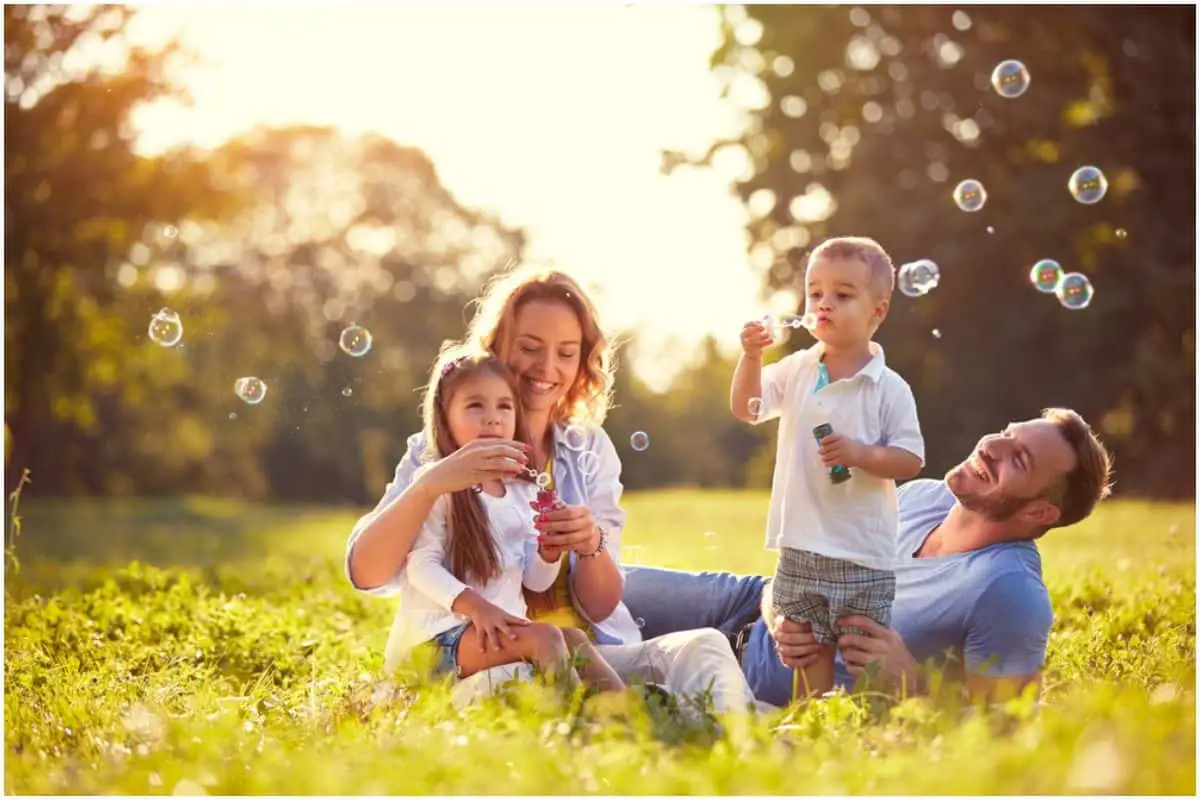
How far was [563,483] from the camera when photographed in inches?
159

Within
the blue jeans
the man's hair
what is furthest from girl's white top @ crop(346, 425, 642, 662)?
the man's hair

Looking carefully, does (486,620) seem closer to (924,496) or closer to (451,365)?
(451,365)

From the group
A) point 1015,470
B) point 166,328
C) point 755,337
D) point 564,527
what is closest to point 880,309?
point 755,337

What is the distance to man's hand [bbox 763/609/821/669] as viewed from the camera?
379 cm

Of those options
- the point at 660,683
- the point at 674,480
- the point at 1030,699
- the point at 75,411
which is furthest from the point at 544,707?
the point at 674,480

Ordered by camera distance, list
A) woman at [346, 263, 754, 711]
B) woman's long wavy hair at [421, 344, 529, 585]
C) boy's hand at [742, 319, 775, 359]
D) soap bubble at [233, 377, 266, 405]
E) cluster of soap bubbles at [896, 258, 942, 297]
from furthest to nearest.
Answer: soap bubble at [233, 377, 266, 405]
cluster of soap bubbles at [896, 258, 942, 297]
boy's hand at [742, 319, 775, 359]
woman's long wavy hair at [421, 344, 529, 585]
woman at [346, 263, 754, 711]

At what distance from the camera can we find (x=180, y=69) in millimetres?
16156

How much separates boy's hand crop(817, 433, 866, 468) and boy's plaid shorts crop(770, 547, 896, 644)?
283 mm

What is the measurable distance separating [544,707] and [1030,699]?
0.98 meters

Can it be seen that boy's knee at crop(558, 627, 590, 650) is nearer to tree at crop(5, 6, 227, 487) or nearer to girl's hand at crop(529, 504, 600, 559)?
girl's hand at crop(529, 504, 600, 559)

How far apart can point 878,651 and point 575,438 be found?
108 cm

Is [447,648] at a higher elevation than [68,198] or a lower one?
lower

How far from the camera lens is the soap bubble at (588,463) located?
4.07 meters

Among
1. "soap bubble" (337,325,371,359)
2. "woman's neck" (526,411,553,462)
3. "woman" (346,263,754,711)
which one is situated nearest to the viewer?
"woman" (346,263,754,711)
